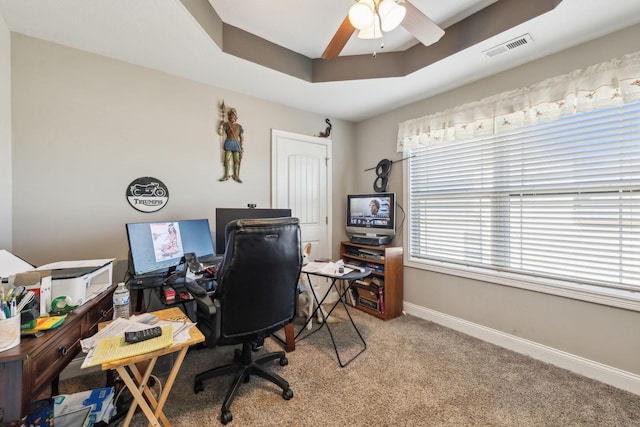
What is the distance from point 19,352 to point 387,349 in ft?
7.50

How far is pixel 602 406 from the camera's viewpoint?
164 cm

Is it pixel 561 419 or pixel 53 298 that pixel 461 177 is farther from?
pixel 53 298

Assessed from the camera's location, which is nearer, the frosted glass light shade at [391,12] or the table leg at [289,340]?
the frosted glass light shade at [391,12]

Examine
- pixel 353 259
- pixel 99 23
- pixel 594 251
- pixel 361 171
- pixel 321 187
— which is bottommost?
pixel 353 259

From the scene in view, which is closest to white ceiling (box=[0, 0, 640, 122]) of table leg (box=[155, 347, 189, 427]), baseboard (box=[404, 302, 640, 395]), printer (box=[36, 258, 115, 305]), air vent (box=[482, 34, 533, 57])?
air vent (box=[482, 34, 533, 57])

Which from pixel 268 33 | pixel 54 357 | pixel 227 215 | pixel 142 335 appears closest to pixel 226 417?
pixel 142 335

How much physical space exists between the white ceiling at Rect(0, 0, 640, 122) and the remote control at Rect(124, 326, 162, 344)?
73.7 inches

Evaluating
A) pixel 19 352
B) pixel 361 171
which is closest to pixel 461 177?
A: pixel 361 171

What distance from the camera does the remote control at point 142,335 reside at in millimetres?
1182

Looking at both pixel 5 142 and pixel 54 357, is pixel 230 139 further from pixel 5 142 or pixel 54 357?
pixel 54 357

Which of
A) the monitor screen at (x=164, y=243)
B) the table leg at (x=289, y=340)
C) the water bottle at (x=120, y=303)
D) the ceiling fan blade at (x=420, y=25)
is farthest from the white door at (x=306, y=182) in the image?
the ceiling fan blade at (x=420, y=25)

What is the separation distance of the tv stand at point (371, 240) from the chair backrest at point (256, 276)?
→ 1623 millimetres

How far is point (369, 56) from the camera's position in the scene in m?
2.48

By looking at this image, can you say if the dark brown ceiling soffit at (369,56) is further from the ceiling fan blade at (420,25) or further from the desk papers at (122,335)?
the desk papers at (122,335)
